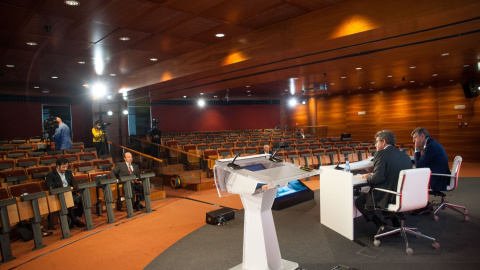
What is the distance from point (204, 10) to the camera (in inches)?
188

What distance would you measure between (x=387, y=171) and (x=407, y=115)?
1235 centimetres

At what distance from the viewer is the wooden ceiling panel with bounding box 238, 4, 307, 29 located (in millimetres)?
4951

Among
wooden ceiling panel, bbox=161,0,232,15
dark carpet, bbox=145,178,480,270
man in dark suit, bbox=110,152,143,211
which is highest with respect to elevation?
wooden ceiling panel, bbox=161,0,232,15

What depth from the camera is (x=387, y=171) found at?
3607mm

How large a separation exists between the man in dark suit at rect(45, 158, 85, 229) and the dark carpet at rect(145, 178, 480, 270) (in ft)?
7.02

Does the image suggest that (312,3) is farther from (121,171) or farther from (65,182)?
(65,182)

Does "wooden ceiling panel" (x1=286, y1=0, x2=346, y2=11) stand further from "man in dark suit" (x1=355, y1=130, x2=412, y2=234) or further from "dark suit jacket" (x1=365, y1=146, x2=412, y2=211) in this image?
"dark suit jacket" (x1=365, y1=146, x2=412, y2=211)

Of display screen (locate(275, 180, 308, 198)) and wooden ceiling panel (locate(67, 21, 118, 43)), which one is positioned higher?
wooden ceiling panel (locate(67, 21, 118, 43))

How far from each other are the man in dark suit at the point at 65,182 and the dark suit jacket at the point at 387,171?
445 centimetres

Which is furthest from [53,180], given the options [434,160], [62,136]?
[434,160]

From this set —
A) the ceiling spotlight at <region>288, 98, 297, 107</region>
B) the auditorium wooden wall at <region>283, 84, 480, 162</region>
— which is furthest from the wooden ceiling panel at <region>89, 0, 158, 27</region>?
the ceiling spotlight at <region>288, 98, 297, 107</region>

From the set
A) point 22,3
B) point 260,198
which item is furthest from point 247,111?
point 260,198

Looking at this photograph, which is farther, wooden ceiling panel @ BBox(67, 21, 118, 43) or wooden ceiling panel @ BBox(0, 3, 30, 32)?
wooden ceiling panel @ BBox(67, 21, 118, 43)

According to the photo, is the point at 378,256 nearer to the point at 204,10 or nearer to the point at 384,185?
the point at 384,185
